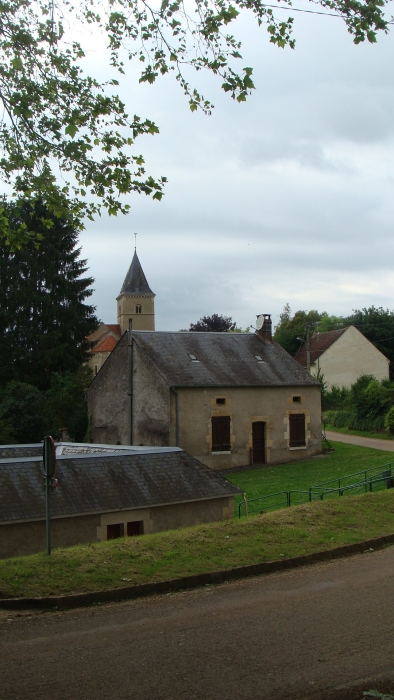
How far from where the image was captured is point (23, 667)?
568cm

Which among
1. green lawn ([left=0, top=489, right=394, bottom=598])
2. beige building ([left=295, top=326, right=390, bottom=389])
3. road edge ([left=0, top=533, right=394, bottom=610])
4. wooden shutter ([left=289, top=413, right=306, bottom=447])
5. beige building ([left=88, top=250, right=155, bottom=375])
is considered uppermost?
beige building ([left=88, top=250, right=155, bottom=375])

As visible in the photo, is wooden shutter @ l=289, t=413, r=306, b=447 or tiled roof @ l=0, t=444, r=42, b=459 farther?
wooden shutter @ l=289, t=413, r=306, b=447

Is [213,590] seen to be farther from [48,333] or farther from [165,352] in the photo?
[48,333]

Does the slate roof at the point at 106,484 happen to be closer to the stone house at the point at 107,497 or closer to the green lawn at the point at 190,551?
the stone house at the point at 107,497

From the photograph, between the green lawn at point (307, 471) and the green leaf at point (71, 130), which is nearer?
the green leaf at point (71, 130)

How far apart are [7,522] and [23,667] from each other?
7830 millimetres

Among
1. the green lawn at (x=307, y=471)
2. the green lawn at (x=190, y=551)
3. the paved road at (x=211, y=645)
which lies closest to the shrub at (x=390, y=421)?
the green lawn at (x=307, y=471)

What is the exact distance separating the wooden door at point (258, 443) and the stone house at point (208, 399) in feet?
0.16

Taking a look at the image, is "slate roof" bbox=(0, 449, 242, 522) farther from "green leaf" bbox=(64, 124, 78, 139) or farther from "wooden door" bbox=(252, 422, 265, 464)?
"wooden door" bbox=(252, 422, 265, 464)

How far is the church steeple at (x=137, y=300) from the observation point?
8012cm

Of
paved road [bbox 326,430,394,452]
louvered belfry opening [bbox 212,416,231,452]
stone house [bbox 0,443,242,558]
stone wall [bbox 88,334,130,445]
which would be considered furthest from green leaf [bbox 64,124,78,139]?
paved road [bbox 326,430,394,452]

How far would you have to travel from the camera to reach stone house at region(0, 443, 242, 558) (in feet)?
45.1

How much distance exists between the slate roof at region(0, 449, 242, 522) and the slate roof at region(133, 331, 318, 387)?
13.2 m

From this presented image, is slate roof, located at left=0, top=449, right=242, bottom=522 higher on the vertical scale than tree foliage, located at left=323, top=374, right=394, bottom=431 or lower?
lower
